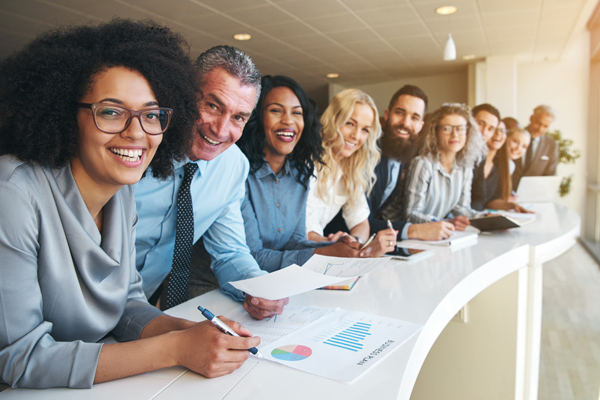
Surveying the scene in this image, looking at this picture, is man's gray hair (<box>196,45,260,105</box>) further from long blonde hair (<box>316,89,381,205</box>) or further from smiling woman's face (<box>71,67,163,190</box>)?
long blonde hair (<box>316,89,381,205</box>)

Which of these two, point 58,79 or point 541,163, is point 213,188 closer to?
point 58,79

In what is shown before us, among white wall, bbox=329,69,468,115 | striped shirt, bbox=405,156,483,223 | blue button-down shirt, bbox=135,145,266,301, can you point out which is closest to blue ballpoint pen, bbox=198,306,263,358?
blue button-down shirt, bbox=135,145,266,301

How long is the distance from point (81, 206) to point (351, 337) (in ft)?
2.15

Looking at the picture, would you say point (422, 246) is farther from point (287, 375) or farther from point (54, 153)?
point (54, 153)

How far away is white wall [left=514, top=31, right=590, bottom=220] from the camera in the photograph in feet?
26.8

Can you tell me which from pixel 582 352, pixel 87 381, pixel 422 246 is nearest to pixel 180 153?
pixel 87 381

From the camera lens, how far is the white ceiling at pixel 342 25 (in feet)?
17.6

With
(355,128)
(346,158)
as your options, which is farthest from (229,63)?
(346,158)

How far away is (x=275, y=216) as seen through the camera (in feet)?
6.57

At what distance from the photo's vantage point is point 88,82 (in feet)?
3.12

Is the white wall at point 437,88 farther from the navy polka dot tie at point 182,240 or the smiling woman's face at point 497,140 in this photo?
the navy polka dot tie at point 182,240

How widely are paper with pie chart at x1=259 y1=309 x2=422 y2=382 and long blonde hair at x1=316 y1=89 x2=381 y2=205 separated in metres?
1.29

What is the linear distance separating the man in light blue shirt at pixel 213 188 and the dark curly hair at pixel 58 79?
0.45m

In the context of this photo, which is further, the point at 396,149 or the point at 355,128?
the point at 396,149
